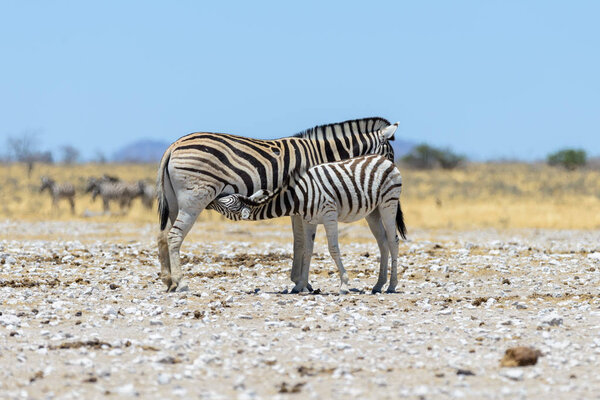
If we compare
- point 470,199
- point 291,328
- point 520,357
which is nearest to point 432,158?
point 470,199

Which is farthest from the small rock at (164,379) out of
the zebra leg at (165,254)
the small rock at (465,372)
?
the zebra leg at (165,254)

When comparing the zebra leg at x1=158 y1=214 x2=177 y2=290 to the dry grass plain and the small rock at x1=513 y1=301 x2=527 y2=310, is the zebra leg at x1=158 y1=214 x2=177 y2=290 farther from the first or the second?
the small rock at x1=513 y1=301 x2=527 y2=310

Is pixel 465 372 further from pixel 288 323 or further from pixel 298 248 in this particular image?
pixel 298 248

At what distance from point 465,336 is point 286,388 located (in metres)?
3.26

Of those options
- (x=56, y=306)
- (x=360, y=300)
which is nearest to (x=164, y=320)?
(x=56, y=306)

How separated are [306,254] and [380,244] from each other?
1.42 m

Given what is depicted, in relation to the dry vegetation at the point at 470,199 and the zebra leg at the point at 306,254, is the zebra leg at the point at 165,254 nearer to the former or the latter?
the zebra leg at the point at 306,254

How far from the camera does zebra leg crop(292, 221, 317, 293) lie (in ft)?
44.3

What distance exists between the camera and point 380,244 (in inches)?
559

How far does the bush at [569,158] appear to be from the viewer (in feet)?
255

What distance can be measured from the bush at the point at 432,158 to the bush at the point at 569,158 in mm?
9001

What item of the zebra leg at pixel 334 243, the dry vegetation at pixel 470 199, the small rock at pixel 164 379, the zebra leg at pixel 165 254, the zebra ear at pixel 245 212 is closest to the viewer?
the small rock at pixel 164 379

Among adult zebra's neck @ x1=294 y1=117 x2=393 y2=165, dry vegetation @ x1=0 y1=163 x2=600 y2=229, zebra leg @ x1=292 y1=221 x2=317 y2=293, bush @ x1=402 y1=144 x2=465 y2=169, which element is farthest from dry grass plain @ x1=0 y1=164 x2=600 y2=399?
bush @ x1=402 y1=144 x2=465 y2=169

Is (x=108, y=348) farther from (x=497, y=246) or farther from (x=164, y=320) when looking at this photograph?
(x=497, y=246)
